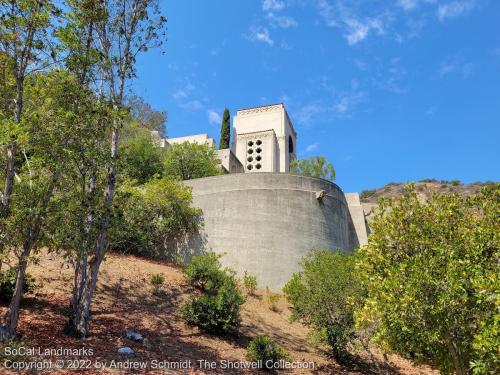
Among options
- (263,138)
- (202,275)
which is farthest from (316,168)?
(202,275)

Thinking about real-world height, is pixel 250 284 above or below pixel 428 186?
below

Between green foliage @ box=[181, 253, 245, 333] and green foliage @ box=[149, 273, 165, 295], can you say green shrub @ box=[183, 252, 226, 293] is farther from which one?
green foliage @ box=[181, 253, 245, 333]

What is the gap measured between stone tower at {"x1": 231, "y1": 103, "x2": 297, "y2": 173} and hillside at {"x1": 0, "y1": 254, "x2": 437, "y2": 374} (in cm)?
3163

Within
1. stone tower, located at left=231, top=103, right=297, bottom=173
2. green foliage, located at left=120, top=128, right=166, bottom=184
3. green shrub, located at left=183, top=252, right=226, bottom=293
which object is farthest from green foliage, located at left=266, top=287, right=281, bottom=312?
stone tower, located at left=231, top=103, right=297, bottom=173

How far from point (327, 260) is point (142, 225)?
1185 cm

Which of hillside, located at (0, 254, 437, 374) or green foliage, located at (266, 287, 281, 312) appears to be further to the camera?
green foliage, located at (266, 287, 281, 312)

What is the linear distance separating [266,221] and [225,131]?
102 feet

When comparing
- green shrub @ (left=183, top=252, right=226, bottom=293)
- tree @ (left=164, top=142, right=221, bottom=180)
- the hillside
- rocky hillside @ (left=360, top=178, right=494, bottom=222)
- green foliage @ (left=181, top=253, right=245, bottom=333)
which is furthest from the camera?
rocky hillside @ (left=360, top=178, right=494, bottom=222)

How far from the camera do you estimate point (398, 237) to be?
10164 mm

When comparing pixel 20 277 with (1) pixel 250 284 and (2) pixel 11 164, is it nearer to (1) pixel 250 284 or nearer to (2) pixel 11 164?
(2) pixel 11 164

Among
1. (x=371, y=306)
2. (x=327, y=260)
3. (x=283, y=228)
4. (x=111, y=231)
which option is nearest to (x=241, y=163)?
(x=283, y=228)

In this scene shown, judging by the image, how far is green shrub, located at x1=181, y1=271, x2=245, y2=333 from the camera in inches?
578

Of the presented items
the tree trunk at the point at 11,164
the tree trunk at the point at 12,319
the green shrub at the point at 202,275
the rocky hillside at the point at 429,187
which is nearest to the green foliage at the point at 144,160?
the green shrub at the point at 202,275

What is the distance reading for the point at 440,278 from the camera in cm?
868
